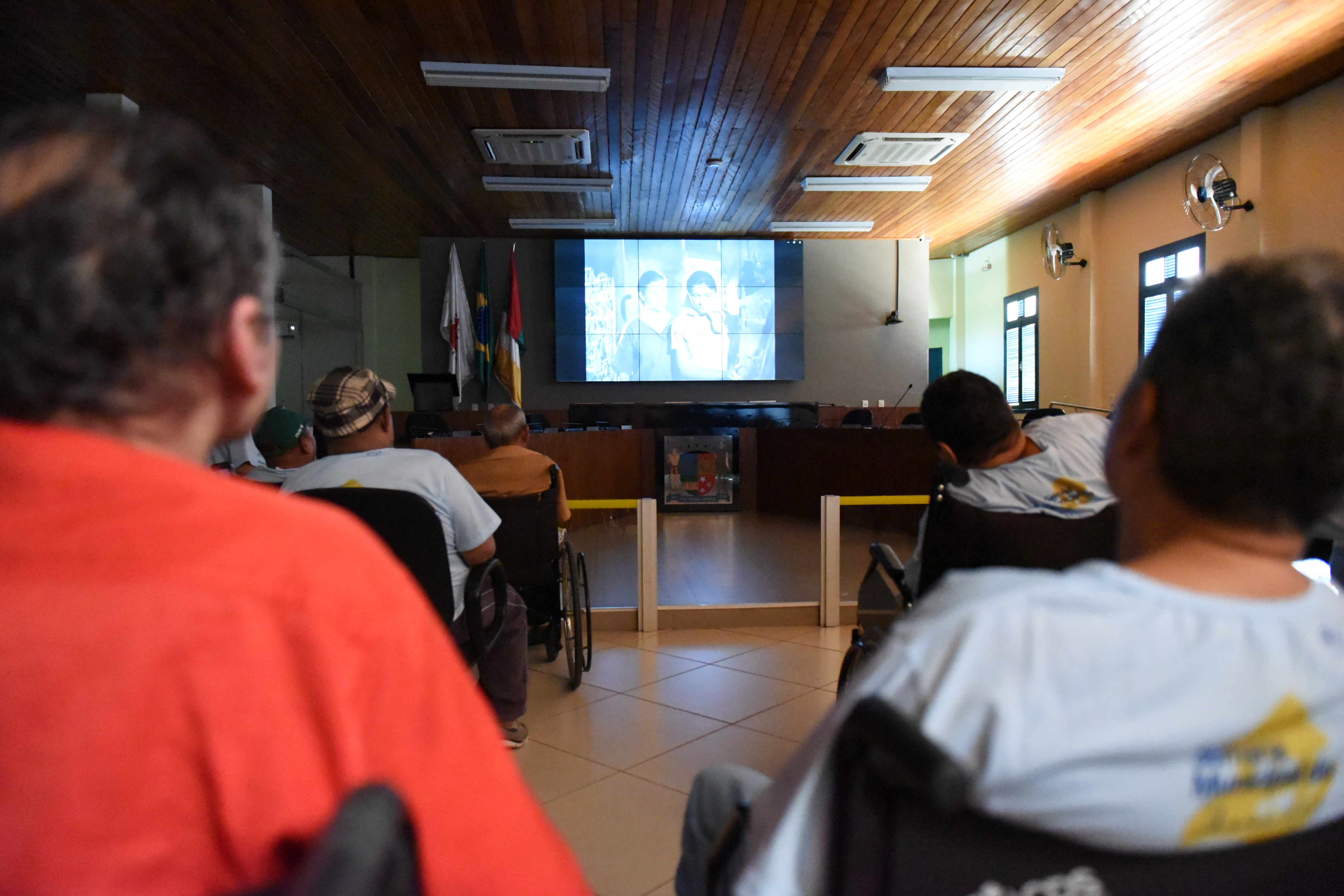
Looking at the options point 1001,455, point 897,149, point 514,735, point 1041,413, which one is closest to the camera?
point 1001,455

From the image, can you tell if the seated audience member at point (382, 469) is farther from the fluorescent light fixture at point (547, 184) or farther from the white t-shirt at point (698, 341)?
the white t-shirt at point (698, 341)

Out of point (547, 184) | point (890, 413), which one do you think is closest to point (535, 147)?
point (547, 184)

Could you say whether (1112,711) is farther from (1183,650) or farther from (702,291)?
(702,291)

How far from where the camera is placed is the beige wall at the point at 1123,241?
6.29m

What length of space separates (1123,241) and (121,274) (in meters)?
10.3

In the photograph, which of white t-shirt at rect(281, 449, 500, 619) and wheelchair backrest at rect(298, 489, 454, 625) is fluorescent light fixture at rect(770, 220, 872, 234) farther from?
wheelchair backrest at rect(298, 489, 454, 625)

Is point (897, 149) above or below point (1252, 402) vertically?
above

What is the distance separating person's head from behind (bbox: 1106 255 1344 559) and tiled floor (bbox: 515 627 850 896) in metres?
→ 1.55

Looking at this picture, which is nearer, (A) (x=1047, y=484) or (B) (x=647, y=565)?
(A) (x=1047, y=484)

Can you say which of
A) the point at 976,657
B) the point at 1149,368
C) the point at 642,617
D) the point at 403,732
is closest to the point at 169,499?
the point at 403,732

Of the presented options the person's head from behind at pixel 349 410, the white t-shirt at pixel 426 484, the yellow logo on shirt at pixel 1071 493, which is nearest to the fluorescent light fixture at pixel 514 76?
the person's head from behind at pixel 349 410

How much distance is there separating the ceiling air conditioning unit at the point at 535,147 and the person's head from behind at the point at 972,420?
544 cm

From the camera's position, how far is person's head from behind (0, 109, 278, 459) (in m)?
0.43

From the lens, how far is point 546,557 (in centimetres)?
301
